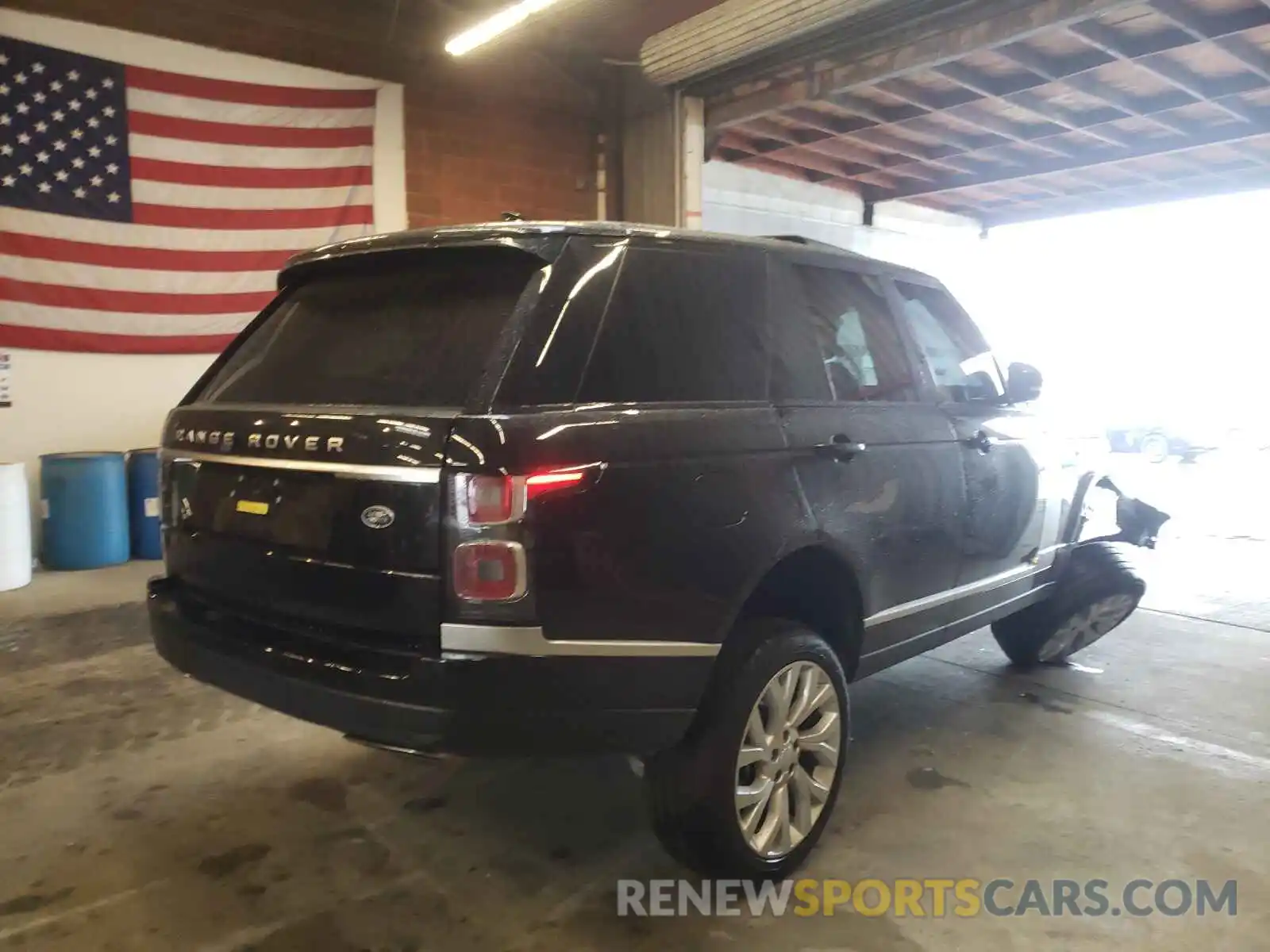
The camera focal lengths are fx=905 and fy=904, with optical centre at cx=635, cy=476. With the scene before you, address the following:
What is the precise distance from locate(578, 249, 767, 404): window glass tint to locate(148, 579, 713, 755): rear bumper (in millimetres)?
646

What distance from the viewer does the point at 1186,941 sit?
231 centimetres

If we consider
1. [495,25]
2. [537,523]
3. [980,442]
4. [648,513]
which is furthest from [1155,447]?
[537,523]

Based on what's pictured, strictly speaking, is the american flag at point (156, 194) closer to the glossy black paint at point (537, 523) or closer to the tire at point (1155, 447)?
the glossy black paint at point (537, 523)

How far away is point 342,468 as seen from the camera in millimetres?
2082

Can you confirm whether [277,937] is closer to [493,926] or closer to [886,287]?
[493,926]

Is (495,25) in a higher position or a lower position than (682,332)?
higher

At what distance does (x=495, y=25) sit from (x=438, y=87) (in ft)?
5.25

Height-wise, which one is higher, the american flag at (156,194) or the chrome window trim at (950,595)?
the american flag at (156,194)

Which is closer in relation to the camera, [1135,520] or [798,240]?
[798,240]

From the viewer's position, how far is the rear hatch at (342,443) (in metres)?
2.01

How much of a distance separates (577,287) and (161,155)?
600cm

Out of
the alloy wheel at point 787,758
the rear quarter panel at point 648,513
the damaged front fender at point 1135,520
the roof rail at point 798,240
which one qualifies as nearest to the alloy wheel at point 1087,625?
the damaged front fender at point 1135,520

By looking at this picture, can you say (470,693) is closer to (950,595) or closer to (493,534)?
(493,534)

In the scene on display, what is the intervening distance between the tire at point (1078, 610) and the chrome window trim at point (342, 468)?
3446 mm
